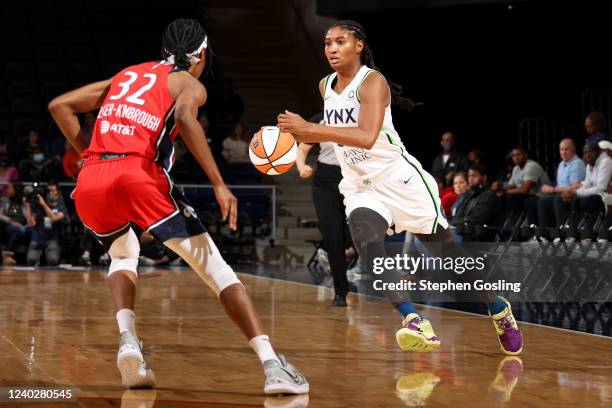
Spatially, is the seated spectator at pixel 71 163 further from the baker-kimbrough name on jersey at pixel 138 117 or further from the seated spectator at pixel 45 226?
the baker-kimbrough name on jersey at pixel 138 117

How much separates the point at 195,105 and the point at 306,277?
794 centimetres

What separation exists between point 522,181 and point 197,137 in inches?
326

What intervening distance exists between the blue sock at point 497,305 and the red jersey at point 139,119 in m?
2.09

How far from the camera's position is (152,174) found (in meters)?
4.28

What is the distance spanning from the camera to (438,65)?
15.7 meters

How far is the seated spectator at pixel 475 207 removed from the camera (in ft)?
34.7

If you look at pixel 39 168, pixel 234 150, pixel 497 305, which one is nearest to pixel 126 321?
pixel 497 305

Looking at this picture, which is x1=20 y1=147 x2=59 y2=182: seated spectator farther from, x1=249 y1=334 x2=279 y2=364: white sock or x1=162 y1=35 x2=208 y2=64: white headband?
x1=249 y1=334 x2=279 y2=364: white sock

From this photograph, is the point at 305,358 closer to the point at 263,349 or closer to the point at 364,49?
the point at 263,349

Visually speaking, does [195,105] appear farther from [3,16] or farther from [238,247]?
[3,16]

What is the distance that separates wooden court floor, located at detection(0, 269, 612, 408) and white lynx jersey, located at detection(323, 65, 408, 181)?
996 millimetres

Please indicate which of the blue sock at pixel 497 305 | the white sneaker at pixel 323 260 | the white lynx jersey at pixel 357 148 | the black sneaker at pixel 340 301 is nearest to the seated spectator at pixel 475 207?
the white sneaker at pixel 323 260

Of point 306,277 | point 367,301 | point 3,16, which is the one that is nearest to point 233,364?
point 367,301

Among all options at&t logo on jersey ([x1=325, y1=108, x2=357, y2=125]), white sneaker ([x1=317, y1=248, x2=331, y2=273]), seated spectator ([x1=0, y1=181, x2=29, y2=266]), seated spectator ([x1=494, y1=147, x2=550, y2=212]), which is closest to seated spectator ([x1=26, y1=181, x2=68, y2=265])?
seated spectator ([x1=0, y1=181, x2=29, y2=266])
